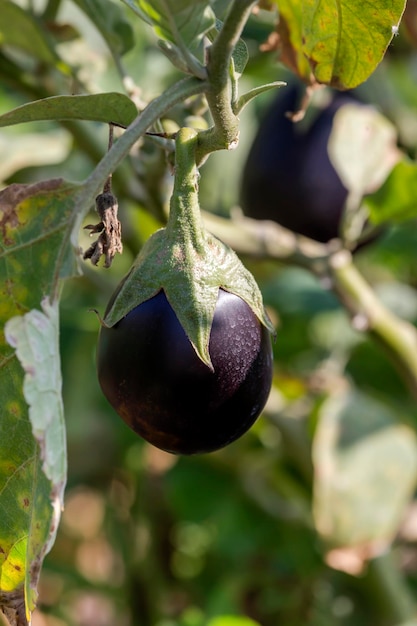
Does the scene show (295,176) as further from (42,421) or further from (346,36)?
(42,421)

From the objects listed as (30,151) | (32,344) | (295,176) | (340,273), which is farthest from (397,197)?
(32,344)

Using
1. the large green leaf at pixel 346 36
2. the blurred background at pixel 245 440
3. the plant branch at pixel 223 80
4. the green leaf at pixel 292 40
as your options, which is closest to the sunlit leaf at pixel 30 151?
the blurred background at pixel 245 440

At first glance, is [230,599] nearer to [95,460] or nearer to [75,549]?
[95,460]

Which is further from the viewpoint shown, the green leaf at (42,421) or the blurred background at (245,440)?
the blurred background at (245,440)

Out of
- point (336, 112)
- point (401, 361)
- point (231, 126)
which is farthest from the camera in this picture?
point (336, 112)

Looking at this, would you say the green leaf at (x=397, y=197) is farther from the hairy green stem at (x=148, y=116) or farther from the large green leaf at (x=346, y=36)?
the hairy green stem at (x=148, y=116)

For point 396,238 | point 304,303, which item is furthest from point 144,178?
point 396,238

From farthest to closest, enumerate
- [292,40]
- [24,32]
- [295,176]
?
1. [295,176]
2. [24,32]
3. [292,40]
